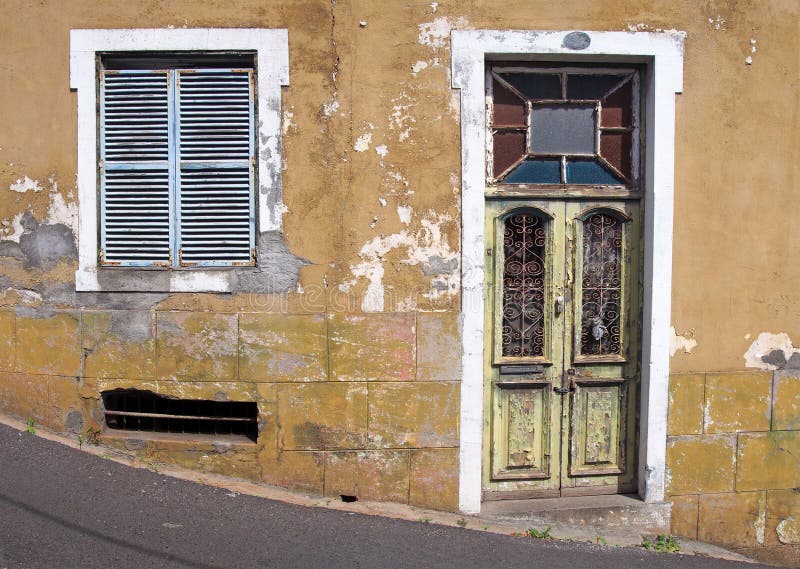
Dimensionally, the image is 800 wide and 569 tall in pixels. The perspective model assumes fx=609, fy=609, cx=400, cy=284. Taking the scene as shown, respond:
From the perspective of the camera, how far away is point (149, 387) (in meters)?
4.51

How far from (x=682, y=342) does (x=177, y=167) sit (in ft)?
13.3

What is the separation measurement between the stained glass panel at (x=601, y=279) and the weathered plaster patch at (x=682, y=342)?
0.38 metres

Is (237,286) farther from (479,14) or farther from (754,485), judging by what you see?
(754,485)

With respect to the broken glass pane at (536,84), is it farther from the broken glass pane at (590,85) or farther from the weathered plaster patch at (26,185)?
the weathered plaster patch at (26,185)

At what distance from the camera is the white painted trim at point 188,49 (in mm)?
4418

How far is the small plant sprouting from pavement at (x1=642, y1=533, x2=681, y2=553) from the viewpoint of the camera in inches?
175

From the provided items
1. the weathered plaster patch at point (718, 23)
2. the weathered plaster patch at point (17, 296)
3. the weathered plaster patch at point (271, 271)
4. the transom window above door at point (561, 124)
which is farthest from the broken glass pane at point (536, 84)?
the weathered plaster patch at point (17, 296)

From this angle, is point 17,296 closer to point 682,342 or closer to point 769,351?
point 682,342

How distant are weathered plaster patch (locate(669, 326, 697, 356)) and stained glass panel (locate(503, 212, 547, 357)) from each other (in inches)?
38.9

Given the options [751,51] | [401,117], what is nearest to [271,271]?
[401,117]

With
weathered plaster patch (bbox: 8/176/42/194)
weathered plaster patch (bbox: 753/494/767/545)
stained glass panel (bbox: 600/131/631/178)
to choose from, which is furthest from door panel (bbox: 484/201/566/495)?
weathered plaster patch (bbox: 8/176/42/194)

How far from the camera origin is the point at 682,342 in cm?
465

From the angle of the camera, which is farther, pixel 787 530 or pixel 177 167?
pixel 787 530

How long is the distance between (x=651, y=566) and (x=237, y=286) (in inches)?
137
